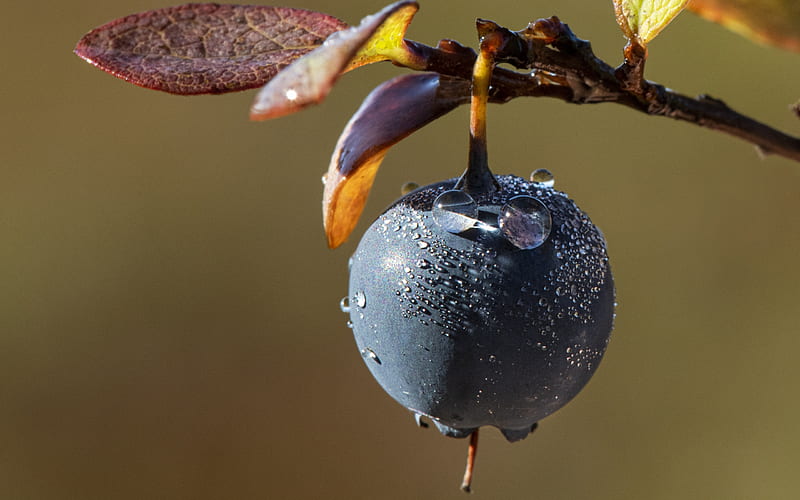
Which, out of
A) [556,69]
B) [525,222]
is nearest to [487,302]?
[525,222]

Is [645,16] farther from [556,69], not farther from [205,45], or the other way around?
[205,45]

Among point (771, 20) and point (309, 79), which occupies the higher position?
point (771, 20)

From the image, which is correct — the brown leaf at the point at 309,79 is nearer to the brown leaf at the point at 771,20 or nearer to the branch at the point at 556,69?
the branch at the point at 556,69

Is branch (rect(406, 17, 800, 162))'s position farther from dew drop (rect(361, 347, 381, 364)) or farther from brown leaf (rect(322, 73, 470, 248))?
dew drop (rect(361, 347, 381, 364))

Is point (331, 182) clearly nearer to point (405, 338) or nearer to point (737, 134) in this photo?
point (405, 338)

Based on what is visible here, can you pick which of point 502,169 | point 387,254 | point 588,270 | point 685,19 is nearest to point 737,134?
point 588,270

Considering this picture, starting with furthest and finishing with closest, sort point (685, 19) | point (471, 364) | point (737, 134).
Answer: point (685, 19)
point (737, 134)
point (471, 364)

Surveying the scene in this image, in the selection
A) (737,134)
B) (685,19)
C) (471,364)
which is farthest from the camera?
(685,19)
